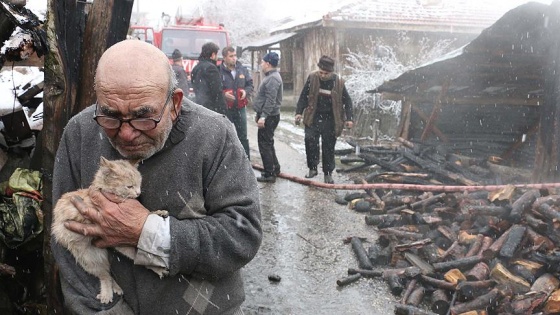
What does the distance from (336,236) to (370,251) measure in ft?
2.80

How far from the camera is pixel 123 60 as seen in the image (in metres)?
1.90

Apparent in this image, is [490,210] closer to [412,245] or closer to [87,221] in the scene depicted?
[412,245]

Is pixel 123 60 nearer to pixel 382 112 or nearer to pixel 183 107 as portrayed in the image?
pixel 183 107

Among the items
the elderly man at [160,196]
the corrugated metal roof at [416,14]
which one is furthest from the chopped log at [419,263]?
the corrugated metal roof at [416,14]

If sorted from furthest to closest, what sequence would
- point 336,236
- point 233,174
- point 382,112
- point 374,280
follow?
point 382,112, point 336,236, point 374,280, point 233,174

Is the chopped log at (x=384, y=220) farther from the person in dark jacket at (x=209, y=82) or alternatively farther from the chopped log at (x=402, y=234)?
the person in dark jacket at (x=209, y=82)

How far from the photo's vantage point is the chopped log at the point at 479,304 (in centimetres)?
480

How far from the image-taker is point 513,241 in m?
Answer: 5.70

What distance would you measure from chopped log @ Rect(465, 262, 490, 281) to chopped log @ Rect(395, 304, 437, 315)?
845mm

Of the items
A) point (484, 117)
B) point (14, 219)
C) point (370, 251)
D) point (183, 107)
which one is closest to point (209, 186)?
point (183, 107)

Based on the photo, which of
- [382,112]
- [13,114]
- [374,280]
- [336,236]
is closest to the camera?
[13,114]

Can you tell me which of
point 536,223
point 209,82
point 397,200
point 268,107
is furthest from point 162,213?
point 268,107

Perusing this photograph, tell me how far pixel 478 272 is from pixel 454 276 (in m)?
0.26

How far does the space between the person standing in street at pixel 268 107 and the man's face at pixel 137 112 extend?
24.5 ft
